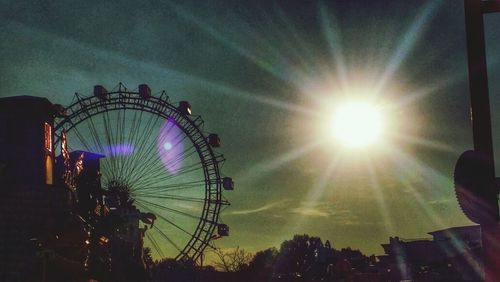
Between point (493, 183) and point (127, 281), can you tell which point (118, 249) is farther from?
point (493, 183)

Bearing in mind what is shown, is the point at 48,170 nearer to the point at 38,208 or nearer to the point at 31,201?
the point at 31,201

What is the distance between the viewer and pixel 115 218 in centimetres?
3538

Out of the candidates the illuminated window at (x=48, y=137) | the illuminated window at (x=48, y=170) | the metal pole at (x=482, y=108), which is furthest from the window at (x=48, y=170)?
the metal pole at (x=482, y=108)

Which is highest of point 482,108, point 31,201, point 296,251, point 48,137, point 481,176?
point 48,137

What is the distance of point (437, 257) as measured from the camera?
64.2 meters

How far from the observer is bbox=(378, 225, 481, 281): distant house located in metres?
44.6

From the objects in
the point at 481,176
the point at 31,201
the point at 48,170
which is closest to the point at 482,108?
the point at 481,176

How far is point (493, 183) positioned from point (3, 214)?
79.6ft

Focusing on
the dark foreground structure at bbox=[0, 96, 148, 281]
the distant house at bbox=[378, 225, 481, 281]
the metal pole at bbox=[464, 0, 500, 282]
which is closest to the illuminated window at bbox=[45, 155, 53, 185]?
the dark foreground structure at bbox=[0, 96, 148, 281]

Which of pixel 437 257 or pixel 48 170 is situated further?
pixel 437 257

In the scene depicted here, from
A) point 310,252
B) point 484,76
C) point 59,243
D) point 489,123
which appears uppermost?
point 484,76

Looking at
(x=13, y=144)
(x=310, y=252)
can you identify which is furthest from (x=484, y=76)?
(x=310, y=252)

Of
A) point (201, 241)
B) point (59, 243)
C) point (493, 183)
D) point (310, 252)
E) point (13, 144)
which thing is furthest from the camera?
point (310, 252)

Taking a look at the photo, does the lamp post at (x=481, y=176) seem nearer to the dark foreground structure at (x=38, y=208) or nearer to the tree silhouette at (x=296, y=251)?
the dark foreground structure at (x=38, y=208)
